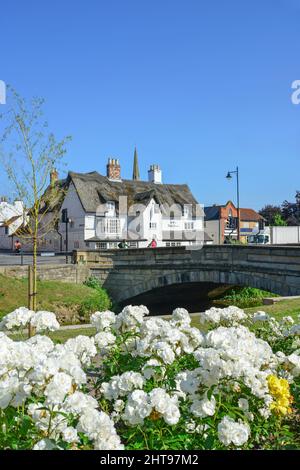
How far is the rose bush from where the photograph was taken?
Answer: 298cm

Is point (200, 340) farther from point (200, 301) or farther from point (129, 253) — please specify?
point (200, 301)

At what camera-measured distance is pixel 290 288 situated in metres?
17.6

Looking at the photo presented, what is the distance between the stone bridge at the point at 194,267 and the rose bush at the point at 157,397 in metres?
13.8

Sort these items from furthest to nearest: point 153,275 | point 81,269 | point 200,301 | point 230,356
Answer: point 200,301, point 81,269, point 153,275, point 230,356

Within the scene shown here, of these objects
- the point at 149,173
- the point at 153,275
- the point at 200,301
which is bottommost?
the point at 200,301

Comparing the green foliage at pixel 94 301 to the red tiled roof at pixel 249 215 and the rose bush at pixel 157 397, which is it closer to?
the rose bush at pixel 157 397

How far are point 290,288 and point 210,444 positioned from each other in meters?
15.4

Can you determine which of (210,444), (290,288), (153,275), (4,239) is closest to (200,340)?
(210,444)

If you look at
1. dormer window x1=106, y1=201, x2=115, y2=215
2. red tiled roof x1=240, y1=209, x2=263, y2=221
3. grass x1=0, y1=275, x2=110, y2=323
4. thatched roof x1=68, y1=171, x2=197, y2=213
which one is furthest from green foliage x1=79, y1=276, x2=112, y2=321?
red tiled roof x1=240, y1=209, x2=263, y2=221

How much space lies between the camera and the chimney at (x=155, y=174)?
181 ft

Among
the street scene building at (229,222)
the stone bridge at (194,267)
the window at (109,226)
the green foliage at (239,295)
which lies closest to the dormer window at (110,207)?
the window at (109,226)

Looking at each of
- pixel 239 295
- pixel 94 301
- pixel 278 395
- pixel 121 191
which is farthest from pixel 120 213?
pixel 278 395

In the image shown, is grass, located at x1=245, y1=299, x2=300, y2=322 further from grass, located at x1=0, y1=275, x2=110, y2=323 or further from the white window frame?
the white window frame

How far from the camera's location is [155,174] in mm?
55156
